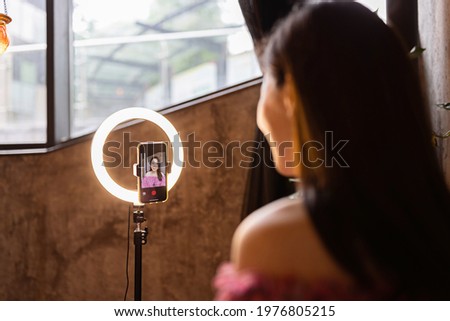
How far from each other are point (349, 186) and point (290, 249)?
105 mm

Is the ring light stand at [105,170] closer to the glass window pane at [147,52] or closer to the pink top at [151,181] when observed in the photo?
the pink top at [151,181]

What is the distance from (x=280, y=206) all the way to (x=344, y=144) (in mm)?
112

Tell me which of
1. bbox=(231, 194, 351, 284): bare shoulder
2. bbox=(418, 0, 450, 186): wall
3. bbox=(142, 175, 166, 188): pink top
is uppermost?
bbox=(418, 0, 450, 186): wall

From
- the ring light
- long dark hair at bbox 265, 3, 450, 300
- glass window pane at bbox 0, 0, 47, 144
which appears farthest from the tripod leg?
glass window pane at bbox 0, 0, 47, 144

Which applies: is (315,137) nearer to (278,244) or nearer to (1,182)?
(278,244)

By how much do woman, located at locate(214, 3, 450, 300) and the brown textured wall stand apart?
2.07 metres

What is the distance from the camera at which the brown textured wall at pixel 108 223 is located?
269cm

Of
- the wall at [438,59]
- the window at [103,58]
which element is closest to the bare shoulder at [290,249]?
the wall at [438,59]

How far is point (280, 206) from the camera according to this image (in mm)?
573

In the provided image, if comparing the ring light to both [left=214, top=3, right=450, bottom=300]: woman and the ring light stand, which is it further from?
[left=214, top=3, right=450, bottom=300]: woman

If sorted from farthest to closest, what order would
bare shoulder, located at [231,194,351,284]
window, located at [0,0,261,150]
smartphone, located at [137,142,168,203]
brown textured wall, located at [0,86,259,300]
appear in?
window, located at [0,0,261,150]
brown textured wall, located at [0,86,259,300]
smartphone, located at [137,142,168,203]
bare shoulder, located at [231,194,351,284]

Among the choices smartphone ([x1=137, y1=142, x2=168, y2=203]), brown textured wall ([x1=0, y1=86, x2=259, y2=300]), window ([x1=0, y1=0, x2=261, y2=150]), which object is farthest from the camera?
window ([x1=0, y1=0, x2=261, y2=150])

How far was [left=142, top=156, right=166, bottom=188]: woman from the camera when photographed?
1.77m
